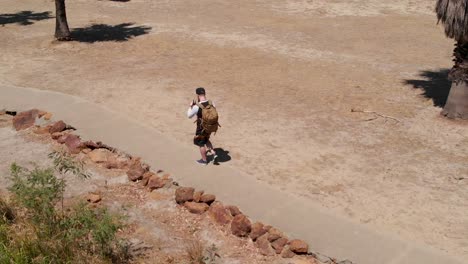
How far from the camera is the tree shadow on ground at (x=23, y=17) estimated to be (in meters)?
21.8

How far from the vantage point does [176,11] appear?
23953mm

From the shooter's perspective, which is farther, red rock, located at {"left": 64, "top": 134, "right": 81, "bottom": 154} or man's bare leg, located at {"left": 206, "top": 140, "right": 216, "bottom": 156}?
red rock, located at {"left": 64, "top": 134, "right": 81, "bottom": 154}

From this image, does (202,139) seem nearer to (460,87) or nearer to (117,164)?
(117,164)

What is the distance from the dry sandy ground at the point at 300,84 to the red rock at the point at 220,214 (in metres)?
1.50

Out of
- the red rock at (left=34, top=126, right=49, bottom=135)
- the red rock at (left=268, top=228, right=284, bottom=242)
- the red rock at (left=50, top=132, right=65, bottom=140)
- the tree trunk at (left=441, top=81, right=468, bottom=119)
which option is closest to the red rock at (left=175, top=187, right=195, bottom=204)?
the red rock at (left=268, top=228, right=284, bottom=242)

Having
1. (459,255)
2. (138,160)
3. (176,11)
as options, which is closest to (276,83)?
(138,160)

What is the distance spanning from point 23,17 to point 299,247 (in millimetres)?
19978

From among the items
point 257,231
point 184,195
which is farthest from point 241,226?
point 184,195

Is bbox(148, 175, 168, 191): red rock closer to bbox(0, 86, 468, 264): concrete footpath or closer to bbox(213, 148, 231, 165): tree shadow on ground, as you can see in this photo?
bbox(0, 86, 468, 264): concrete footpath

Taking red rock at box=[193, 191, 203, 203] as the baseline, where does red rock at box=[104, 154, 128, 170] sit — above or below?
below

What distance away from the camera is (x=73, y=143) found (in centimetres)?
1055

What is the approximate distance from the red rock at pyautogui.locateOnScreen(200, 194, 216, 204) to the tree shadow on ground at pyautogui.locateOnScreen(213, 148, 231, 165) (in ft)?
4.62

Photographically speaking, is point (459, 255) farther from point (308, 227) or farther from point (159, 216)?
point (159, 216)

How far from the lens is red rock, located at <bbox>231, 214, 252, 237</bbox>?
25.1 ft
